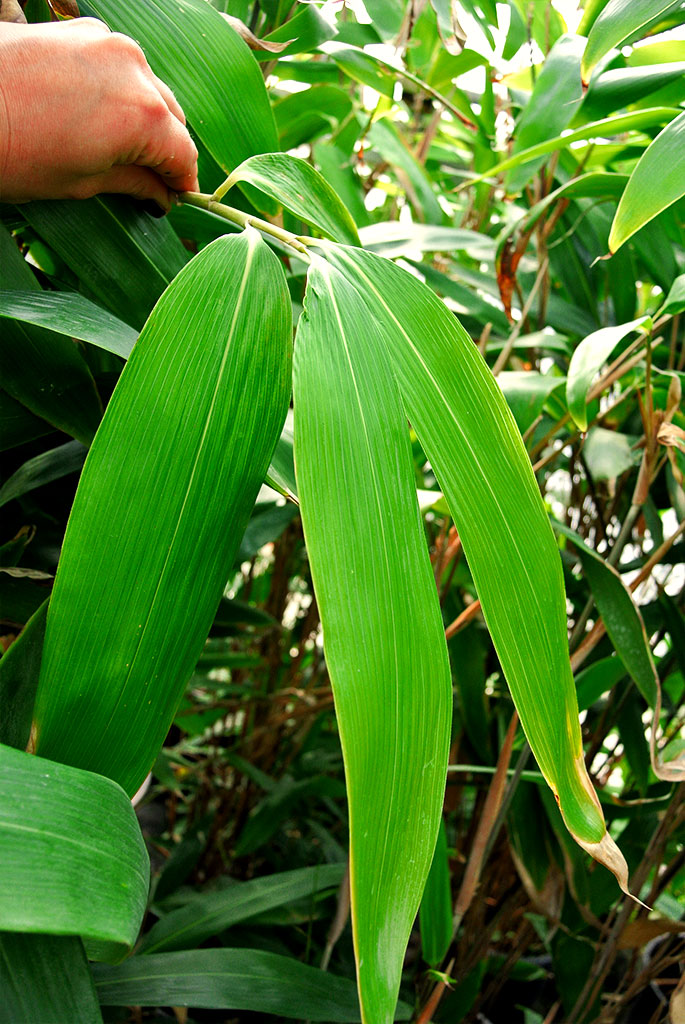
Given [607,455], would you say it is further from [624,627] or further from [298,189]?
[298,189]

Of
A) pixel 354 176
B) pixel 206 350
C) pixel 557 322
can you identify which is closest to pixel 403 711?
pixel 206 350

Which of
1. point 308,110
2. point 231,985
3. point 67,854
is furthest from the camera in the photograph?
point 308,110

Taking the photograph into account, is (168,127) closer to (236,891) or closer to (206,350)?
(206,350)

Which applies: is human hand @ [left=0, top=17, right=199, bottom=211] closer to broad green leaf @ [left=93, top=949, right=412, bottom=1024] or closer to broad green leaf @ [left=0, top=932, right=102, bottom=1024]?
broad green leaf @ [left=0, top=932, right=102, bottom=1024]

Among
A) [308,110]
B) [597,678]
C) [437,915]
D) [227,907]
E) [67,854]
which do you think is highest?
[308,110]

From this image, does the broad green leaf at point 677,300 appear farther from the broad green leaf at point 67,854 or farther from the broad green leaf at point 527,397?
the broad green leaf at point 67,854

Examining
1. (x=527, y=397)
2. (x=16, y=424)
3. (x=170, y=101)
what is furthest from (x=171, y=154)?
(x=527, y=397)

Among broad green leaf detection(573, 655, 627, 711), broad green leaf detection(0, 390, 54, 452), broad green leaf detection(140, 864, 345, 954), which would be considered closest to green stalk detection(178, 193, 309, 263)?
broad green leaf detection(0, 390, 54, 452)
